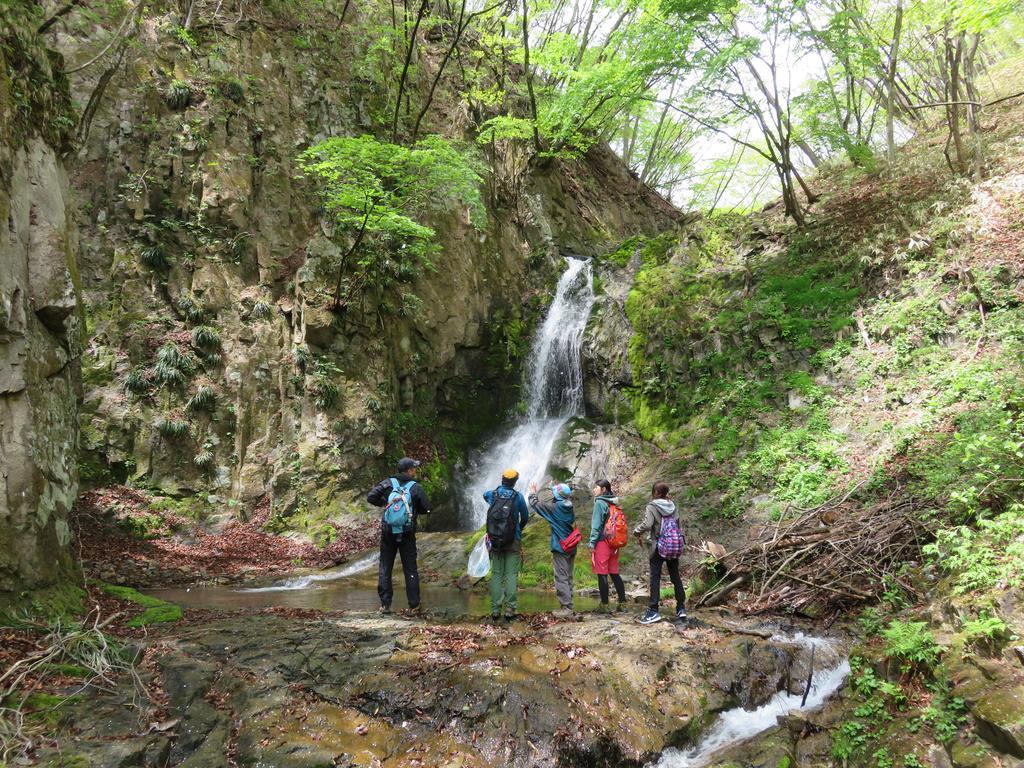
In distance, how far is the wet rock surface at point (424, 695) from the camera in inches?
149

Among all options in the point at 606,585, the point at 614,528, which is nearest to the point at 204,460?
the point at 606,585

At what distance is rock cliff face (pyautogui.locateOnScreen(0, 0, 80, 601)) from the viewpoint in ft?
16.0

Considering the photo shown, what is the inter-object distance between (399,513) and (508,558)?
1.41m

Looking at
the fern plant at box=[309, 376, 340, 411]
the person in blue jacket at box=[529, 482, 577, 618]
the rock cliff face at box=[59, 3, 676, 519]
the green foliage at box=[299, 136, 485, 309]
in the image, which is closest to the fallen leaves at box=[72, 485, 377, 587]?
the rock cliff face at box=[59, 3, 676, 519]

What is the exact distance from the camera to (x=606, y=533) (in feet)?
22.8

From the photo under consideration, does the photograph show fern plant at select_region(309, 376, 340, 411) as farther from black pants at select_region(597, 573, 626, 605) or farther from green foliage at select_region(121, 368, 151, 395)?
black pants at select_region(597, 573, 626, 605)

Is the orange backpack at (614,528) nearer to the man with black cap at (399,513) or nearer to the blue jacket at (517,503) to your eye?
the blue jacket at (517,503)

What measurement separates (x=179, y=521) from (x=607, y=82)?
1460cm

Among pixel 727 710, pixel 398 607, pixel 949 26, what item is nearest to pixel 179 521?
pixel 398 607

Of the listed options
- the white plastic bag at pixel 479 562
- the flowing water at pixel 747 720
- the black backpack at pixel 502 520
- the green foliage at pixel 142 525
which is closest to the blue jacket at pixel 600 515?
the black backpack at pixel 502 520

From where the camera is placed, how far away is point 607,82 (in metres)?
13.3

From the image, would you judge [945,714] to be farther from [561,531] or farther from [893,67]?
[893,67]

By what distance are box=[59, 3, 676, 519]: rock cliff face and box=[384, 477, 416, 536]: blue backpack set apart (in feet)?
26.4

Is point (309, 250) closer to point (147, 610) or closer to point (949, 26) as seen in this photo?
point (147, 610)
